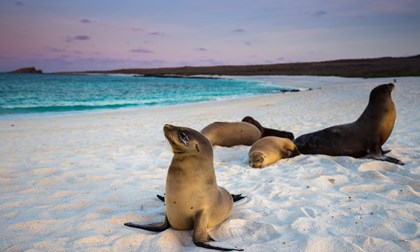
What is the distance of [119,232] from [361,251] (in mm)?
2090

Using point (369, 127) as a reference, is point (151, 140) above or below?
below

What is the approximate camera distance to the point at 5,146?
790 centimetres

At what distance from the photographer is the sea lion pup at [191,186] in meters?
2.90

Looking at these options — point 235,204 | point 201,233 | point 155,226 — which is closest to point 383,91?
point 235,204

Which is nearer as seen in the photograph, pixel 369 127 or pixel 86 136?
pixel 369 127

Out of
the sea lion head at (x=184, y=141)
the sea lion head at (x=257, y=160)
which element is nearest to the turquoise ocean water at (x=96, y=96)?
the sea lion head at (x=257, y=160)

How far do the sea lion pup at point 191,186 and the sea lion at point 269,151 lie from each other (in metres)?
2.59

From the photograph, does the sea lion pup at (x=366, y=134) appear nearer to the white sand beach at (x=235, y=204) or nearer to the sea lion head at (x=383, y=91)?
the sea lion head at (x=383, y=91)

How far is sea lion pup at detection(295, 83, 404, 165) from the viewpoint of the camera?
19.1 feet

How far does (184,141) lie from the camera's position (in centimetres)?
285

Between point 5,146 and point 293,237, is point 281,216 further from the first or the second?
point 5,146

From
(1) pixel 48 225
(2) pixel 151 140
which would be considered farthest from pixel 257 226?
(2) pixel 151 140

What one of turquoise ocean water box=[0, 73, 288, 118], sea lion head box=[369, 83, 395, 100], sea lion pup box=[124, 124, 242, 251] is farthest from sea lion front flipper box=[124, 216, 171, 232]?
turquoise ocean water box=[0, 73, 288, 118]

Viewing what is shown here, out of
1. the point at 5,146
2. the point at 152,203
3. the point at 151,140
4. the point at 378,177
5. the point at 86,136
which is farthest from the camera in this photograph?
the point at 86,136
